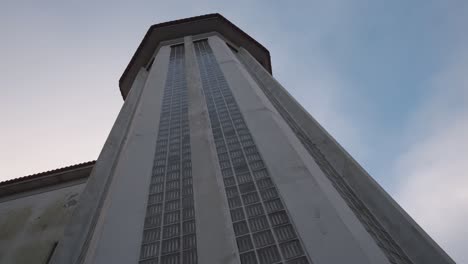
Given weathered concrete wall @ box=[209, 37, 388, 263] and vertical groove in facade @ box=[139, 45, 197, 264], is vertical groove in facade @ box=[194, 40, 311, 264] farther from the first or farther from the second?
vertical groove in facade @ box=[139, 45, 197, 264]

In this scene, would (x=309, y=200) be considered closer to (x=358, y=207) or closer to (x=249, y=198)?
(x=249, y=198)

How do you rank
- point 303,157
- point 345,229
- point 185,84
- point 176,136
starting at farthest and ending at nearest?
point 185,84 < point 176,136 < point 303,157 < point 345,229

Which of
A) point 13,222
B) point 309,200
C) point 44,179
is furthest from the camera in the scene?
point 44,179

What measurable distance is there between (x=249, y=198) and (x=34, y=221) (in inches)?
440

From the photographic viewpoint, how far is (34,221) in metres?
15.6

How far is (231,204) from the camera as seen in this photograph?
9.09 meters

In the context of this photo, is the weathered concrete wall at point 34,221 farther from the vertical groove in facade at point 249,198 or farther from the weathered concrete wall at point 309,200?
the weathered concrete wall at point 309,200

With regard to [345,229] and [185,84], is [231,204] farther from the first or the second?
[185,84]

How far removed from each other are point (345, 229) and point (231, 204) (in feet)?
9.49

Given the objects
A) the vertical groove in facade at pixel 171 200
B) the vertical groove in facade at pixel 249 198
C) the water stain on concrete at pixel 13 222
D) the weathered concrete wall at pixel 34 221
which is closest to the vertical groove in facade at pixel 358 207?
the vertical groove in facade at pixel 249 198

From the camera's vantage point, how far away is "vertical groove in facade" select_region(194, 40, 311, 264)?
7.36 meters

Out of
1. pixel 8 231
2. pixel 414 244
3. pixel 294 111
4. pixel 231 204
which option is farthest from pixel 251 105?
pixel 8 231

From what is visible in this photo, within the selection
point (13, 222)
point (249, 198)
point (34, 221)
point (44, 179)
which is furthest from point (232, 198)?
point (44, 179)

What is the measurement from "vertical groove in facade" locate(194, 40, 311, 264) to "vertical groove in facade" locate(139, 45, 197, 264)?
1075 millimetres
